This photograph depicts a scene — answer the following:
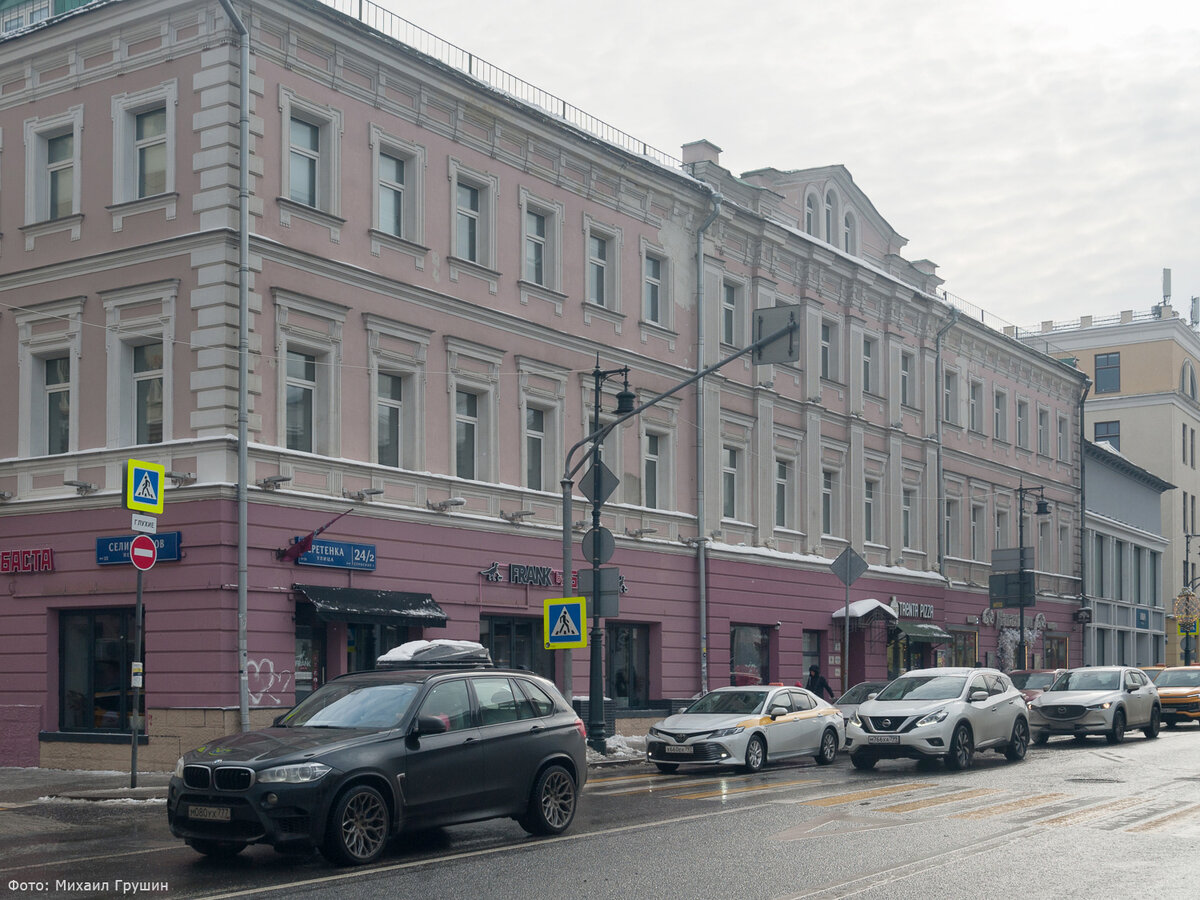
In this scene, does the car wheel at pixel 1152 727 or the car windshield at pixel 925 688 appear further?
the car wheel at pixel 1152 727

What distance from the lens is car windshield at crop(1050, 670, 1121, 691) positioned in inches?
1182

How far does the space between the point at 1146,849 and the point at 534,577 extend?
54.0 feet

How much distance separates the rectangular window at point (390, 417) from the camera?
25.6 meters

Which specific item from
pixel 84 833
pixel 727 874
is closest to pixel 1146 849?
pixel 727 874

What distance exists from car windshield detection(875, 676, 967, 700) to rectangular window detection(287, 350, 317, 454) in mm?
10331

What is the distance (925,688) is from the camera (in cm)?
2372

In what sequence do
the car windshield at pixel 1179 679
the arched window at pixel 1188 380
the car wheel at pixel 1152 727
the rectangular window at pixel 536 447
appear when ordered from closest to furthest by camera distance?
the rectangular window at pixel 536 447 → the car wheel at pixel 1152 727 → the car windshield at pixel 1179 679 → the arched window at pixel 1188 380

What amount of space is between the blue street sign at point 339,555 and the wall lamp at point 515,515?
3.82 metres

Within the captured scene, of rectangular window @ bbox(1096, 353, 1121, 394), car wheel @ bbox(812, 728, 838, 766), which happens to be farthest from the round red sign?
rectangular window @ bbox(1096, 353, 1121, 394)

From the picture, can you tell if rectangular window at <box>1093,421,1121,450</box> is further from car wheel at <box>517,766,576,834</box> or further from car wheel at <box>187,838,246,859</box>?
car wheel at <box>187,838,246,859</box>

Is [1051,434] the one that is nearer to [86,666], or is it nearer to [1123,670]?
[1123,670]

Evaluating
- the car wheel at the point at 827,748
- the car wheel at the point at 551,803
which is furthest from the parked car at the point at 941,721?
the car wheel at the point at 551,803

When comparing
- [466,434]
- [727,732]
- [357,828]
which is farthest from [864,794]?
[466,434]

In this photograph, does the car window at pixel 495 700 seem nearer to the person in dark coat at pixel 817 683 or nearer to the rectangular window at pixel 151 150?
the rectangular window at pixel 151 150
